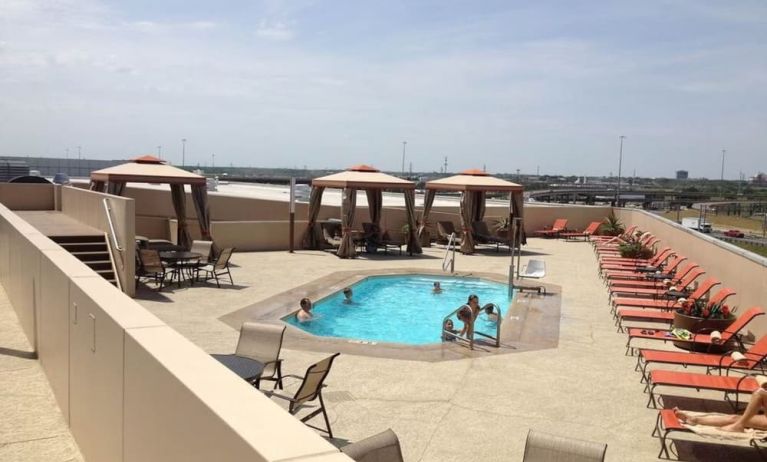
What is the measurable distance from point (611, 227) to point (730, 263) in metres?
12.5

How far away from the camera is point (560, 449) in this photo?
170 inches

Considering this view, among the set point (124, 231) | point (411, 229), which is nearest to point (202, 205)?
point (124, 231)

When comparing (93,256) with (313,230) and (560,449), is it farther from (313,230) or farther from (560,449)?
(560,449)

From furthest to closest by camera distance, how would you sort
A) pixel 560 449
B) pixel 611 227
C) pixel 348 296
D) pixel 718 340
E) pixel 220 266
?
1. pixel 611 227
2. pixel 220 266
3. pixel 348 296
4. pixel 718 340
5. pixel 560 449

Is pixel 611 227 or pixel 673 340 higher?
pixel 611 227

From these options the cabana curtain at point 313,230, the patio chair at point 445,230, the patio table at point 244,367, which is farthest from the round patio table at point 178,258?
the patio chair at point 445,230

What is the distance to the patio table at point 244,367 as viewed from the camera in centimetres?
581

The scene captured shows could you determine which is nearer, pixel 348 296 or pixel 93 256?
pixel 93 256

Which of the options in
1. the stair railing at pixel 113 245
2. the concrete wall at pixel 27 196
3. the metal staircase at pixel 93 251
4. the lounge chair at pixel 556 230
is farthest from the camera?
the lounge chair at pixel 556 230

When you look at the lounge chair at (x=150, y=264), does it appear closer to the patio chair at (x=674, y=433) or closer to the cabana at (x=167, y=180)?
the cabana at (x=167, y=180)

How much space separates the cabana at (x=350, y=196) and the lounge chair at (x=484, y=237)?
228 cm

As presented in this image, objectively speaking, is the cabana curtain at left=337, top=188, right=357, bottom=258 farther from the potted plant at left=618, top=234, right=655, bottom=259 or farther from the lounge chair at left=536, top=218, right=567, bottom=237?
the lounge chair at left=536, top=218, right=567, bottom=237

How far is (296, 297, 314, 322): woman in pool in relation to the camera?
11.1 meters

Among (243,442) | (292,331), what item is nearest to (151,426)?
(243,442)
